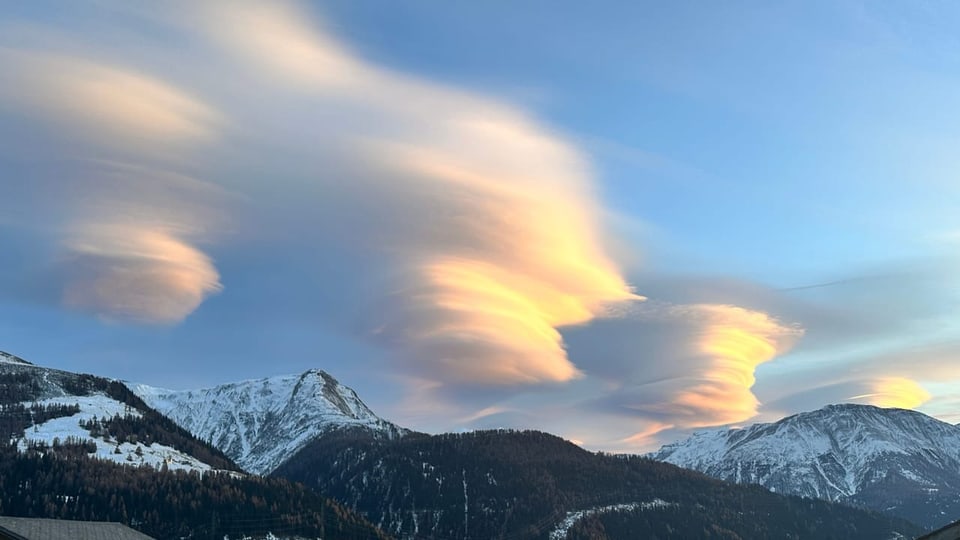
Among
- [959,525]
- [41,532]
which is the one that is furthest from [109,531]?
[959,525]

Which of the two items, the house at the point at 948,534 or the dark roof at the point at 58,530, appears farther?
the dark roof at the point at 58,530

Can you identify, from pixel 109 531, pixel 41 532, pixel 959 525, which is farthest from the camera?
pixel 109 531

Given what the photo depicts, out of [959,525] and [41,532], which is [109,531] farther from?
[959,525]

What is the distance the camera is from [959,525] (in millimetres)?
72938

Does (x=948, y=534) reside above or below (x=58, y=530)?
below

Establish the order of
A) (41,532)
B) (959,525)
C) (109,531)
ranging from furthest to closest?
(109,531) → (41,532) → (959,525)

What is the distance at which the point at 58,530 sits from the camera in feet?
391

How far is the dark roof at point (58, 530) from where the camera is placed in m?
110

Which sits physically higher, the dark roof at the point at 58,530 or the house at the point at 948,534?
the dark roof at the point at 58,530

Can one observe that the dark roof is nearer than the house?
No

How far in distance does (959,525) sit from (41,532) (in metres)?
112

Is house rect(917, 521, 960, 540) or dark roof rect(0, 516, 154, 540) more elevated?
dark roof rect(0, 516, 154, 540)

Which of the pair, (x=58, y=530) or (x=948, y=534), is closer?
(x=948, y=534)

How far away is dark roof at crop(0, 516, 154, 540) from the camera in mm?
110188
